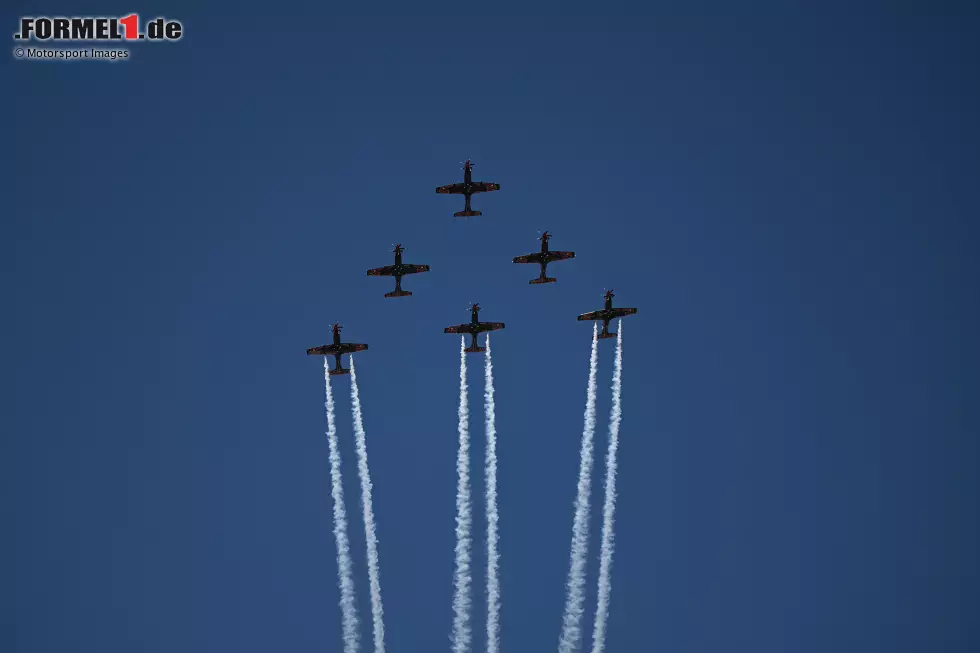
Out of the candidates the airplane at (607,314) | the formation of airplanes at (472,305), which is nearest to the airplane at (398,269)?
the formation of airplanes at (472,305)

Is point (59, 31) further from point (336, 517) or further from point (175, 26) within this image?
point (336, 517)

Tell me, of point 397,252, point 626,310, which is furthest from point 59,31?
point 626,310

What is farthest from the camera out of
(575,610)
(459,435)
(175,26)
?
(175,26)

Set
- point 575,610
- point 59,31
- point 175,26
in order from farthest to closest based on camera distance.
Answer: point 175,26 → point 59,31 → point 575,610

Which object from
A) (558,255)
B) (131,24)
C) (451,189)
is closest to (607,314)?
(558,255)

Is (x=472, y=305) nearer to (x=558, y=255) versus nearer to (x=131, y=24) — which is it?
(x=558, y=255)

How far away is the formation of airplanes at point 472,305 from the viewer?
90.6 metres

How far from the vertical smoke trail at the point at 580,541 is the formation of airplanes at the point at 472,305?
6.04ft

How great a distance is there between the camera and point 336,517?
91812 mm

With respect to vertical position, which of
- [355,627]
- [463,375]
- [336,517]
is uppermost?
[463,375]

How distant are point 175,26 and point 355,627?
6139 cm

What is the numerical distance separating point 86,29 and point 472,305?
48.9 m

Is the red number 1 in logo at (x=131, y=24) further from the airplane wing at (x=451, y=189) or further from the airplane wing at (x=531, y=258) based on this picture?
the airplane wing at (x=531, y=258)

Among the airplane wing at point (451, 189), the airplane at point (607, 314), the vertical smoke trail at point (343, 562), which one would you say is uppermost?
the airplane wing at point (451, 189)
